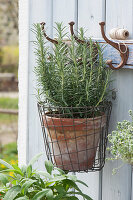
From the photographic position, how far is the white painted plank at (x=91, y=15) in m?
1.25

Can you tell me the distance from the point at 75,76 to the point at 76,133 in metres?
0.18

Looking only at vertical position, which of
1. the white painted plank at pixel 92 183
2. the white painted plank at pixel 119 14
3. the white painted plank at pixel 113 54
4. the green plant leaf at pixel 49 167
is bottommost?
the white painted plank at pixel 92 183

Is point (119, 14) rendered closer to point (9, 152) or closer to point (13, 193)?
point (13, 193)

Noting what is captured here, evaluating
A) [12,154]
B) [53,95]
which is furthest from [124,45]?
[12,154]

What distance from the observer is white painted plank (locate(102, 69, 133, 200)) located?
118cm

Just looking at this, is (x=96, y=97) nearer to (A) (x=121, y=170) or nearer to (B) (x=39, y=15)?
(A) (x=121, y=170)

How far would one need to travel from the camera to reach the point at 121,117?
3.96ft

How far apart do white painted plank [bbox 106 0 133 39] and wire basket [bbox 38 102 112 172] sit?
263 mm

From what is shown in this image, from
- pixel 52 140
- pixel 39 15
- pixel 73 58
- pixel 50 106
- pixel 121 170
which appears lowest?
pixel 121 170

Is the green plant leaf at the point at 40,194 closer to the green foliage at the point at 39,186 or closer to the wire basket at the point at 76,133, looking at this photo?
the green foliage at the point at 39,186

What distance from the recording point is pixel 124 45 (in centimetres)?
110

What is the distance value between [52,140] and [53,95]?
153mm

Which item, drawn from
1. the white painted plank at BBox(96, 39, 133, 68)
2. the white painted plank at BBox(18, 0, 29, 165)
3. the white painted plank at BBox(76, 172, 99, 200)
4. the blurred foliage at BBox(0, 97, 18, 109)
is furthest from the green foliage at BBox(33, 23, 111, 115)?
the blurred foliage at BBox(0, 97, 18, 109)

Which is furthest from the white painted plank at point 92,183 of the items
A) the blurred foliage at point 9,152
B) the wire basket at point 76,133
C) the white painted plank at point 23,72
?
the blurred foliage at point 9,152
